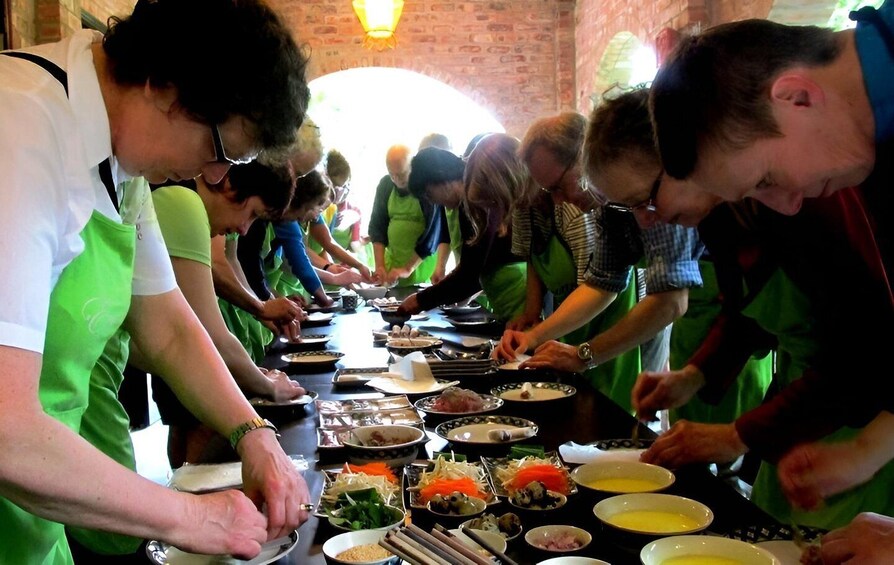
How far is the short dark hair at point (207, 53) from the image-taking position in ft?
3.76

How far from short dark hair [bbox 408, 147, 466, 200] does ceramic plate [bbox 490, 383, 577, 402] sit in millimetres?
2112

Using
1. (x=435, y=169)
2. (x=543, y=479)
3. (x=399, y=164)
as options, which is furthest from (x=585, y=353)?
(x=399, y=164)

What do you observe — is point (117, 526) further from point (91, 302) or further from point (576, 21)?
point (576, 21)

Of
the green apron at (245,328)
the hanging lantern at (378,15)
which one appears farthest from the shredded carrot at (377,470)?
the hanging lantern at (378,15)

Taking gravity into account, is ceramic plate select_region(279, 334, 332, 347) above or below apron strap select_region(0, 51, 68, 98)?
below

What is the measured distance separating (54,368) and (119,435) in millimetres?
619

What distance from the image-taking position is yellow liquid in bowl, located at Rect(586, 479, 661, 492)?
1512mm

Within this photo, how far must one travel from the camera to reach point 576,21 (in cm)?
882

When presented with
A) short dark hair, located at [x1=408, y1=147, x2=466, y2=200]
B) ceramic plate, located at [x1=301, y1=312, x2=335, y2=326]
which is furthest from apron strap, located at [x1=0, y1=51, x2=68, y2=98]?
short dark hair, located at [x1=408, y1=147, x2=466, y2=200]

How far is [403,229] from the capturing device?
21.4 feet

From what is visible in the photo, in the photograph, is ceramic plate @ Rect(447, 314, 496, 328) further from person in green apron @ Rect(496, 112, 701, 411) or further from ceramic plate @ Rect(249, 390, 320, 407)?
ceramic plate @ Rect(249, 390, 320, 407)

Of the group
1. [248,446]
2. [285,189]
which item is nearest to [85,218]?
[248,446]

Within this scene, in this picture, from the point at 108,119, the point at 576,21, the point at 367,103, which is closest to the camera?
the point at 108,119

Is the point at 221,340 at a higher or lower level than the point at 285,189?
lower
